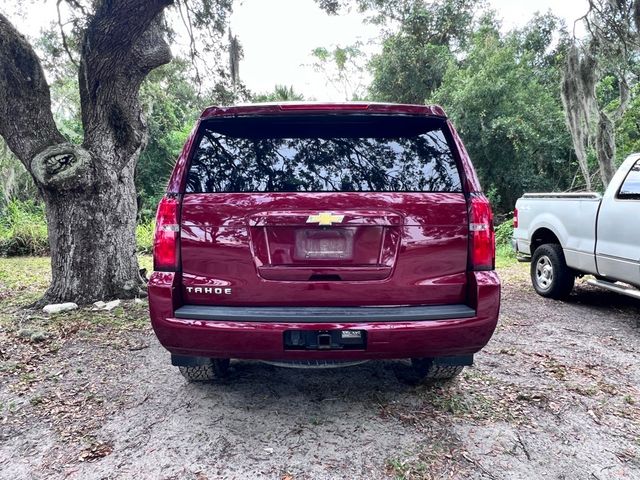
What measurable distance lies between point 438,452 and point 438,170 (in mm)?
1574

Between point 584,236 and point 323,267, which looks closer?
point 323,267

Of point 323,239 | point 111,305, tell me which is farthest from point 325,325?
point 111,305

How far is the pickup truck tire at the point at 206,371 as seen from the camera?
9.98 feet

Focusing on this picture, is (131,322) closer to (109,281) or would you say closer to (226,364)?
(109,281)

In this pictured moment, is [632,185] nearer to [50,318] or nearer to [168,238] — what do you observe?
[168,238]

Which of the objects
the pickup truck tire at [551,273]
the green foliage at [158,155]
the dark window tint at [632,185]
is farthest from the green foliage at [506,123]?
the green foliage at [158,155]

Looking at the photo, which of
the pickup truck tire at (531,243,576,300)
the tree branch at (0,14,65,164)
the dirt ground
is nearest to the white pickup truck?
the pickup truck tire at (531,243,576,300)

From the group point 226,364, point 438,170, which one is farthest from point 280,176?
point 226,364

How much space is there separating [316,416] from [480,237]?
149cm

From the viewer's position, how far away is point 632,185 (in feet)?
15.2

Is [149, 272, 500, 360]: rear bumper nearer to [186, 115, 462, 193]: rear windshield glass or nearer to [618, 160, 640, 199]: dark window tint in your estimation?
[186, 115, 462, 193]: rear windshield glass

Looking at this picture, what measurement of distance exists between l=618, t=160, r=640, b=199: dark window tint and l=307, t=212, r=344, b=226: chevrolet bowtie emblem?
3.75 metres

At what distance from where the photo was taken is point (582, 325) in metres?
4.78

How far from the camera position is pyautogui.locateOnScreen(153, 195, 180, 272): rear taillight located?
2473mm
